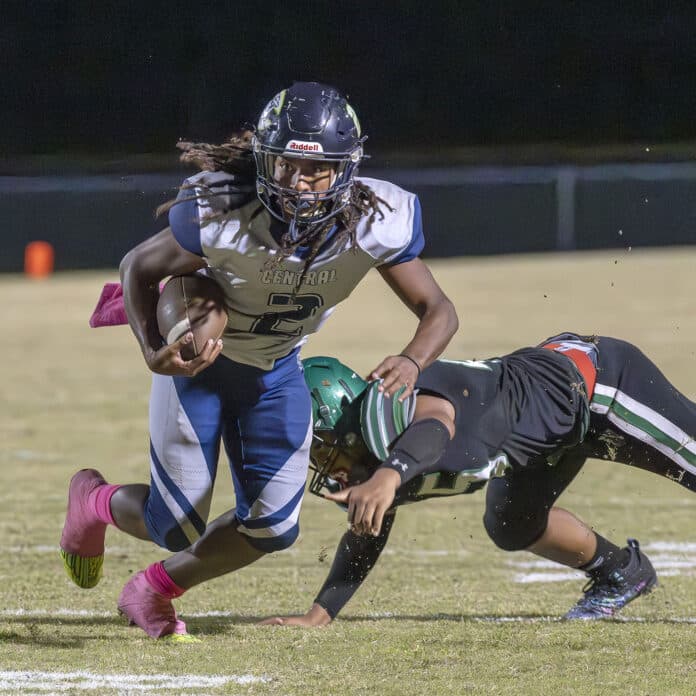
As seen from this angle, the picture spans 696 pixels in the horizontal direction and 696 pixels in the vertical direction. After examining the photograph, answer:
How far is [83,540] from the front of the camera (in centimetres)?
396

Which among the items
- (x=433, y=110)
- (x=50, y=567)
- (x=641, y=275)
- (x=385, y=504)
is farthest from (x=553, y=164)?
(x=385, y=504)

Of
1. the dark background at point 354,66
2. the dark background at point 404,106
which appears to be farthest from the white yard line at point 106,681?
the dark background at point 354,66

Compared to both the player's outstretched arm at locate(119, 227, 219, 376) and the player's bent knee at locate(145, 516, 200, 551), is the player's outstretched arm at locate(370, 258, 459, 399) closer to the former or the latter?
the player's outstretched arm at locate(119, 227, 219, 376)

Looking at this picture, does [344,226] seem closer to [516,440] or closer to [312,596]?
[516,440]

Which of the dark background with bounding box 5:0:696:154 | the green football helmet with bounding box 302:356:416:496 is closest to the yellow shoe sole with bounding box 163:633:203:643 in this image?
the green football helmet with bounding box 302:356:416:496

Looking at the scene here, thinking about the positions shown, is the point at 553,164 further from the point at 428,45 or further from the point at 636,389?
the point at 636,389

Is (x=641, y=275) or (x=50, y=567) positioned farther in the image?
(x=641, y=275)

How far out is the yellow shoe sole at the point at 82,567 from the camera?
3.99 metres

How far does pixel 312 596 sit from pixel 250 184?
150 cm

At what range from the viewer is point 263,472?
3.75m

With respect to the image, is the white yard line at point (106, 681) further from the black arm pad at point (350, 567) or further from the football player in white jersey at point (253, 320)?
the black arm pad at point (350, 567)

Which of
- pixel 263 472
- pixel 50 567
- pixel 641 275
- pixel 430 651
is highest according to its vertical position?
pixel 263 472

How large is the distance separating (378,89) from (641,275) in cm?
554

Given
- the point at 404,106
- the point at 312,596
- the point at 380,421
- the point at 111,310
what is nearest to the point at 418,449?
the point at 380,421
